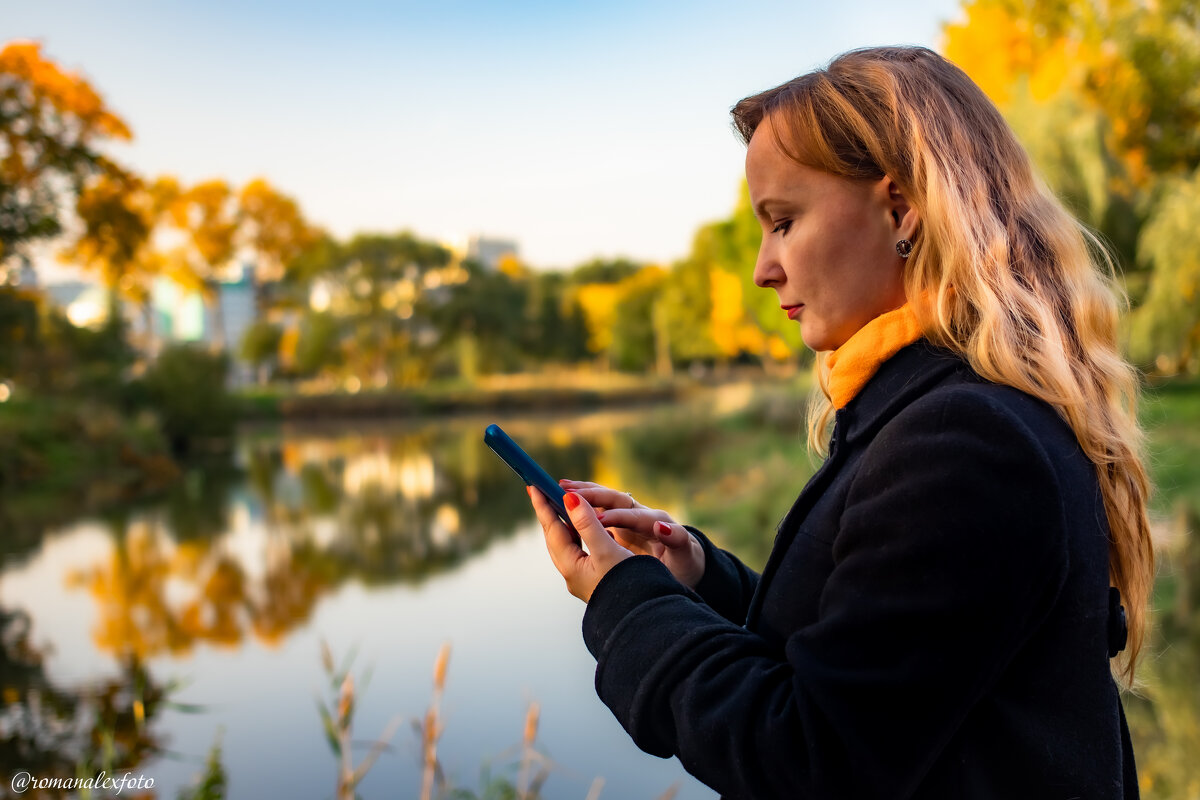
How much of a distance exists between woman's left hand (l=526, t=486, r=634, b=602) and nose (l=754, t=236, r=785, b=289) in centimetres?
28

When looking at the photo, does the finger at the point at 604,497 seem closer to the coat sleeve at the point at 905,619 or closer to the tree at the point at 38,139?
the coat sleeve at the point at 905,619

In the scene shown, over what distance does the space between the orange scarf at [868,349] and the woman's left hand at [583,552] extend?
0.25m

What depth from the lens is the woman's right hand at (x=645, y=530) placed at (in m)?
1.05

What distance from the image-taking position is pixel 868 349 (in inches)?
35.3

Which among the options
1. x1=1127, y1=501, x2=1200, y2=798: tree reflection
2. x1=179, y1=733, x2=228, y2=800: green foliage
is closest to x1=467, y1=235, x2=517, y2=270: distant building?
x1=1127, y1=501, x2=1200, y2=798: tree reflection

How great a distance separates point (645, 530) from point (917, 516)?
0.41m

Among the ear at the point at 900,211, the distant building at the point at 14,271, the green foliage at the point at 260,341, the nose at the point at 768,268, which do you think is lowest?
the nose at the point at 768,268

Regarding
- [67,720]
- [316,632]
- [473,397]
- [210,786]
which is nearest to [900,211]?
[210,786]

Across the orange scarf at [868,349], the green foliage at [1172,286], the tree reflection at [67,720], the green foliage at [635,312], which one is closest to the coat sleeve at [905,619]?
the orange scarf at [868,349]

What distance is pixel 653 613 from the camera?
0.86 meters

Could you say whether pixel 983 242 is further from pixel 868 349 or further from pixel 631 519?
pixel 631 519

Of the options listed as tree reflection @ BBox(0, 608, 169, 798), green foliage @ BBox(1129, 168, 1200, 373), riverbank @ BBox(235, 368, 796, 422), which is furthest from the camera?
riverbank @ BBox(235, 368, 796, 422)

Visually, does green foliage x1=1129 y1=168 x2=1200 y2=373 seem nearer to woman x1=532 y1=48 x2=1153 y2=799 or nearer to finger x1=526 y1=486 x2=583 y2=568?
woman x1=532 y1=48 x2=1153 y2=799

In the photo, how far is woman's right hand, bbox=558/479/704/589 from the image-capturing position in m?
1.05
